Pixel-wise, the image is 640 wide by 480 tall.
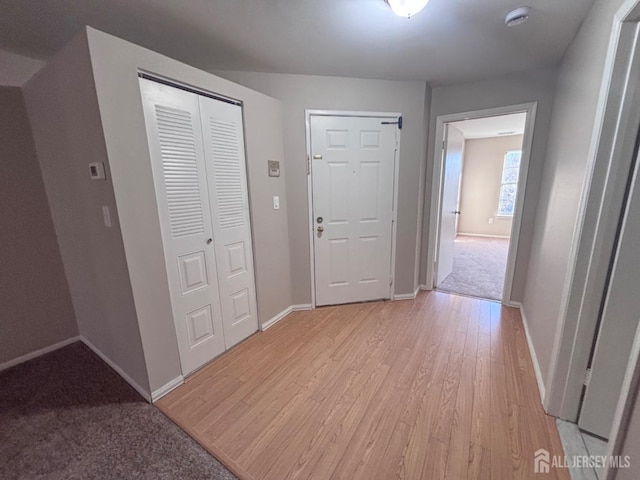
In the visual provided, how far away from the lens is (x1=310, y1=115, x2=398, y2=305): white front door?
2575mm

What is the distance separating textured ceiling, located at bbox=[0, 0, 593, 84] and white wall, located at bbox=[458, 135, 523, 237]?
4533mm

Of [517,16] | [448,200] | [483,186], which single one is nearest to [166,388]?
[517,16]

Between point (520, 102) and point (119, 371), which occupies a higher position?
point (520, 102)

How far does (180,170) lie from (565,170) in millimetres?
2563

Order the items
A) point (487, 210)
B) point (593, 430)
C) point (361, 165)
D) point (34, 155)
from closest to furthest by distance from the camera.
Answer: point (593, 430), point (34, 155), point (361, 165), point (487, 210)

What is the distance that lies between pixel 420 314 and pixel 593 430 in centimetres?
141

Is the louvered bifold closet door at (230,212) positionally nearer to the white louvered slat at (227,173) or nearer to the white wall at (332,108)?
the white louvered slat at (227,173)

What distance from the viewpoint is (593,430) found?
1.39 m

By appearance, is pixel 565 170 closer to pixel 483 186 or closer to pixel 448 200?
pixel 448 200

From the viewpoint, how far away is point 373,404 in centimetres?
162

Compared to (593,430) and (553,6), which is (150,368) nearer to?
(593,430)

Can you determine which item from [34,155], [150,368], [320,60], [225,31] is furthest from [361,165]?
[34,155]

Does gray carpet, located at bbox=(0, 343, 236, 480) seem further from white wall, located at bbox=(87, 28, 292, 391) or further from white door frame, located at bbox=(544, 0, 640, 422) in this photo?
white door frame, located at bbox=(544, 0, 640, 422)

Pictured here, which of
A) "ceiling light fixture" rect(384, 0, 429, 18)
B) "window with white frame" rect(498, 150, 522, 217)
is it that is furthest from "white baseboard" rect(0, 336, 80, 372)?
"window with white frame" rect(498, 150, 522, 217)
